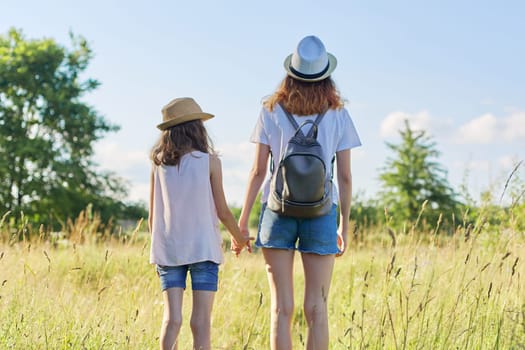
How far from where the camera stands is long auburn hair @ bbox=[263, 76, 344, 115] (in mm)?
3756

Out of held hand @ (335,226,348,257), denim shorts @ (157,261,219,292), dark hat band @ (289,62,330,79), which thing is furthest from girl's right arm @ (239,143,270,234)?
held hand @ (335,226,348,257)

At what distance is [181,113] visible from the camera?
4.05m

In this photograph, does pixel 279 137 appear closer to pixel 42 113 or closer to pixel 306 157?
pixel 306 157

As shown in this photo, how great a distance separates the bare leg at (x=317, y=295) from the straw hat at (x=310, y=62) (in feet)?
3.54

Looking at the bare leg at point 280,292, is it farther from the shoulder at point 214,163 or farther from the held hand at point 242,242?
the shoulder at point 214,163

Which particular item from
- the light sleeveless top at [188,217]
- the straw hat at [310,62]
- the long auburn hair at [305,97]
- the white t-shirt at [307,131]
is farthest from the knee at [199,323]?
the straw hat at [310,62]

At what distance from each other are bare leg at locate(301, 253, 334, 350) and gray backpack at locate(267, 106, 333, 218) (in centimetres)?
29

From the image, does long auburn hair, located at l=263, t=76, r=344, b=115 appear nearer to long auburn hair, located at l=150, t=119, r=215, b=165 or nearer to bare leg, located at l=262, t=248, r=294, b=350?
long auburn hair, located at l=150, t=119, r=215, b=165

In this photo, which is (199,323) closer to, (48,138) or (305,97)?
(305,97)

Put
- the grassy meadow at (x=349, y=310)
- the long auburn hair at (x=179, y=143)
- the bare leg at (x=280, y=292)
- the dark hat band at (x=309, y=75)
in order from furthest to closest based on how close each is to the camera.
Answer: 1. the grassy meadow at (x=349, y=310)
2. the long auburn hair at (x=179, y=143)
3. the dark hat band at (x=309, y=75)
4. the bare leg at (x=280, y=292)

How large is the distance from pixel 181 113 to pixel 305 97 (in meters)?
0.83

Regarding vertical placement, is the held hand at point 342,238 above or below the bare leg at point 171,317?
above

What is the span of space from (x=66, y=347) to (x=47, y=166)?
1987cm

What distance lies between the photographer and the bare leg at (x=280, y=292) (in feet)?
12.2
